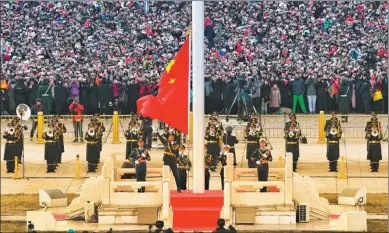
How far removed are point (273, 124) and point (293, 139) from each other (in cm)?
1101

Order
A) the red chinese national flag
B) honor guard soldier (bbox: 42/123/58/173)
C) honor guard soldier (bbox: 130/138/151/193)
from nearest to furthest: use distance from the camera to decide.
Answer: the red chinese national flag, honor guard soldier (bbox: 130/138/151/193), honor guard soldier (bbox: 42/123/58/173)

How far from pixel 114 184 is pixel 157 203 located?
125 cm

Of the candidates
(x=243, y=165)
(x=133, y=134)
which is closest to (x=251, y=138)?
(x=243, y=165)

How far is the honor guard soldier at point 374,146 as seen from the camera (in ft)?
211

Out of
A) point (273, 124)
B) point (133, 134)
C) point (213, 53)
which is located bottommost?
point (133, 134)

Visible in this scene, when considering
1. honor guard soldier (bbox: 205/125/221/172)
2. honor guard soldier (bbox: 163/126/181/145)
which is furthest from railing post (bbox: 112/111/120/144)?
honor guard soldier (bbox: 205/125/221/172)

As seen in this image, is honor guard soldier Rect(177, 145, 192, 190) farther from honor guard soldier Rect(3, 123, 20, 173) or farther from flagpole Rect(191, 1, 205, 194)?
honor guard soldier Rect(3, 123, 20, 173)

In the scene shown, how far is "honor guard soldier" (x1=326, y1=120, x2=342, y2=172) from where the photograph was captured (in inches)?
2539

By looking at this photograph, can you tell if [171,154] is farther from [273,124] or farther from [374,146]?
[273,124]

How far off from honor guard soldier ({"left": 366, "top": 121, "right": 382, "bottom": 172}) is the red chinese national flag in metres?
11.4

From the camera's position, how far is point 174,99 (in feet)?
178

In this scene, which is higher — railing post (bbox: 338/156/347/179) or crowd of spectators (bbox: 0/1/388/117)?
crowd of spectators (bbox: 0/1/388/117)

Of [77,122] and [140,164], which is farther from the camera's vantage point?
[77,122]

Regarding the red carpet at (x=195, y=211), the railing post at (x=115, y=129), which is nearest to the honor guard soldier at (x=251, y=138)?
the railing post at (x=115, y=129)
